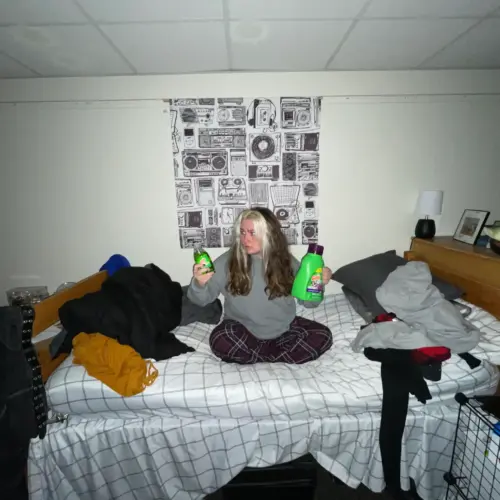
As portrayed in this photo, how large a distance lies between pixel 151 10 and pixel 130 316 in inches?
57.9

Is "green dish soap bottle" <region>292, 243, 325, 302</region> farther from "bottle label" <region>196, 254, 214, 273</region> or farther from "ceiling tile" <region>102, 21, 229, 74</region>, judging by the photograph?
"ceiling tile" <region>102, 21, 229, 74</region>

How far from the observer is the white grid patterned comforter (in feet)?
4.04

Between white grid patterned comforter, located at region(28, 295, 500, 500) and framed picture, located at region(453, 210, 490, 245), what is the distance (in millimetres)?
1067

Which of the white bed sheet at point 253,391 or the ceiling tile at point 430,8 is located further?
the ceiling tile at point 430,8

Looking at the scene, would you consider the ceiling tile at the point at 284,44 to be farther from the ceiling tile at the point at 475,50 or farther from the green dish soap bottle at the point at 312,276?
the green dish soap bottle at the point at 312,276

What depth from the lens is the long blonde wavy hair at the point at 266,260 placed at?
5.18 feet

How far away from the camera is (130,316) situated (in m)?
1.45

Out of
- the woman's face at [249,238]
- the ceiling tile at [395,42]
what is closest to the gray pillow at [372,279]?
the woman's face at [249,238]

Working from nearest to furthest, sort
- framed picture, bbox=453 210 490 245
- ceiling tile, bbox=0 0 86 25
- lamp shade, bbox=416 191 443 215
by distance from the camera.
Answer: ceiling tile, bbox=0 0 86 25 < framed picture, bbox=453 210 490 245 < lamp shade, bbox=416 191 443 215

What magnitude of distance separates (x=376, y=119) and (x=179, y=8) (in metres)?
1.58

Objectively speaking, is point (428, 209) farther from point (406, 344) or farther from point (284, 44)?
point (284, 44)

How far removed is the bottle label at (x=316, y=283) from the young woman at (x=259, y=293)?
0.08 meters

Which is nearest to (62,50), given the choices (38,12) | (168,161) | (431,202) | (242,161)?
(38,12)

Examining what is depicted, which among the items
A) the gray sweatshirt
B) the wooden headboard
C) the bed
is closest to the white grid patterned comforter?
the bed
